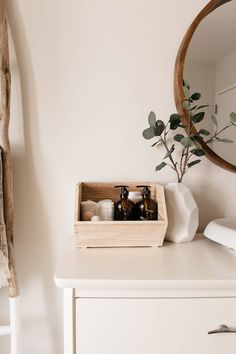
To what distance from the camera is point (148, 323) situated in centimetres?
66

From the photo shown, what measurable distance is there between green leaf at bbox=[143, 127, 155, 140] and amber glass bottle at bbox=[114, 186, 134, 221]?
178mm

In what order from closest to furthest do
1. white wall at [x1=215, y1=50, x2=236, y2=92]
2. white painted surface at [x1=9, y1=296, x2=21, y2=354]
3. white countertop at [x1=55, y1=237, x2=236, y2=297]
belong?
white countertop at [x1=55, y1=237, x2=236, y2=297] → white painted surface at [x1=9, y1=296, x2=21, y2=354] → white wall at [x1=215, y1=50, x2=236, y2=92]

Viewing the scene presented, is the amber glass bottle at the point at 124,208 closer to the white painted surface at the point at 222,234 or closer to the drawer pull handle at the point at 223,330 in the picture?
the white painted surface at the point at 222,234

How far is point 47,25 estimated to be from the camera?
992 mm

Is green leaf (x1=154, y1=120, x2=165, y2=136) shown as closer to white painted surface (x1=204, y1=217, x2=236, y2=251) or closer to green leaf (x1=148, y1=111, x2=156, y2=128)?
green leaf (x1=148, y1=111, x2=156, y2=128)

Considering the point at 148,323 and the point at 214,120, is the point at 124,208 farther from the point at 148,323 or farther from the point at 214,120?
the point at 214,120

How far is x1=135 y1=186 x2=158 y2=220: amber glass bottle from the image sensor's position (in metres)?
0.90

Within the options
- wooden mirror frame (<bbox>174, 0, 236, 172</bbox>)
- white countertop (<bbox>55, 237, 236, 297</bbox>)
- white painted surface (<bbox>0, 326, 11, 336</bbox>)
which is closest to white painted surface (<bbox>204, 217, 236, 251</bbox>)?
white countertop (<bbox>55, 237, 236, 297</bbox>)

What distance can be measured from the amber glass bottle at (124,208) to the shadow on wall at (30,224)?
277 millimetres

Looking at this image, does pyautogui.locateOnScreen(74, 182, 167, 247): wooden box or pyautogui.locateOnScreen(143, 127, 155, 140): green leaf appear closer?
pyautogui.locateOnScreen(74, 182, 167, 247): wooden box

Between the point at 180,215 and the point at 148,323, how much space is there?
1.12 feet

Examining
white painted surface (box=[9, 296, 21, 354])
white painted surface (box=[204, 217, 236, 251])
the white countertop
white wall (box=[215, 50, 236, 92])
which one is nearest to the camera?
the white countertop

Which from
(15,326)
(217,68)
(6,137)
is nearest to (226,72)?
(217,68)

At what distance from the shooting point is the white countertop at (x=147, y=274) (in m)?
0.65
